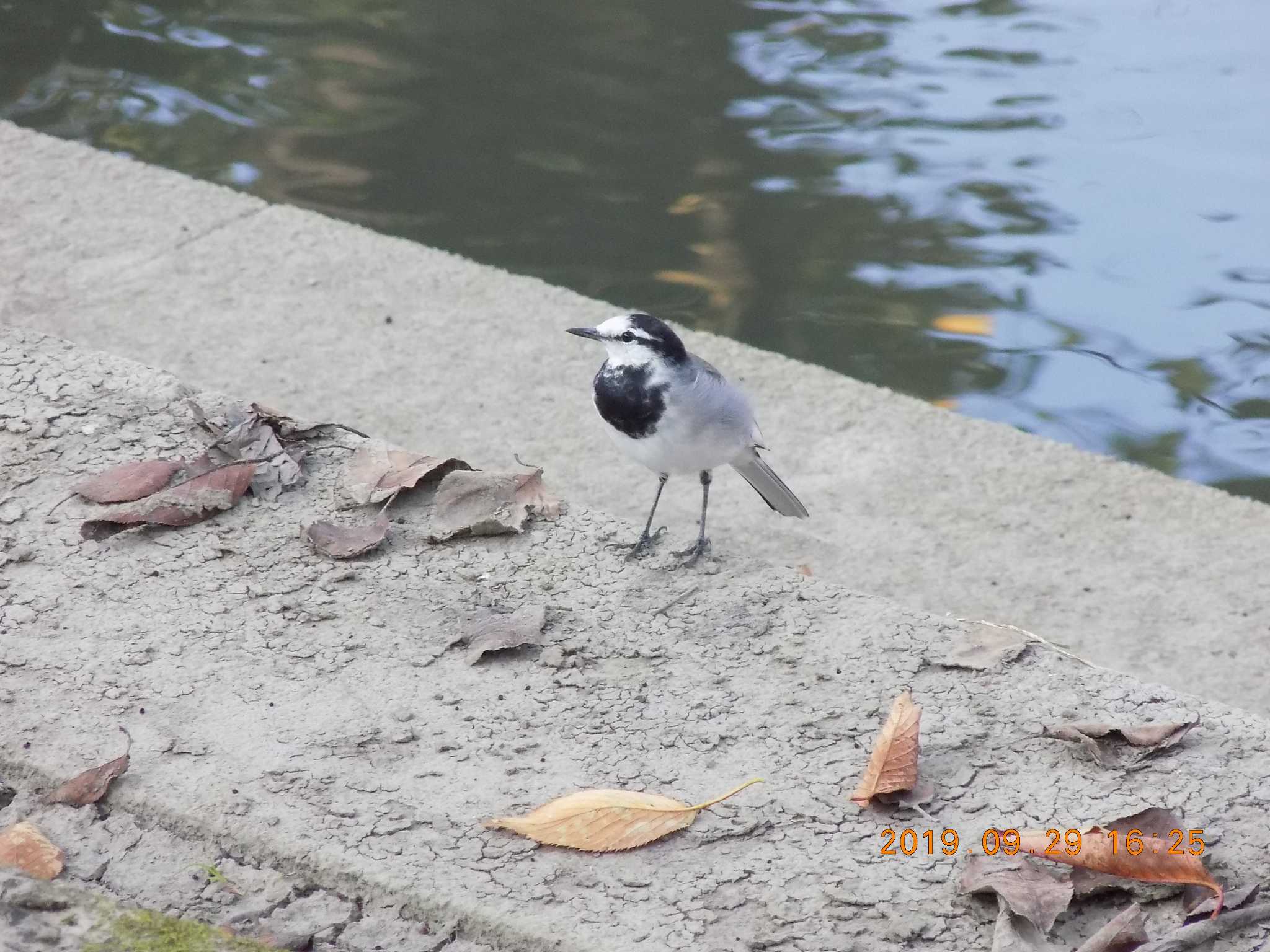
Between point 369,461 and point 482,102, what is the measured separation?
4078 mm

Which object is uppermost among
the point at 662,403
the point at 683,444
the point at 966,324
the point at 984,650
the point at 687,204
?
the point at 662,403

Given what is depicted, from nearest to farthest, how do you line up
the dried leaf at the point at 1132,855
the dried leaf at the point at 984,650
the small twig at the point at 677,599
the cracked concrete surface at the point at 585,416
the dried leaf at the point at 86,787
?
the dried leaf at the point at 1132,855 < the dried leaf at the point at 86,787 < the dried leaf at the point at 984,650 < the small twig at the point at 677,599 < the cracked concrete surface at the point at 585,416

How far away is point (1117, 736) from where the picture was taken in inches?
110

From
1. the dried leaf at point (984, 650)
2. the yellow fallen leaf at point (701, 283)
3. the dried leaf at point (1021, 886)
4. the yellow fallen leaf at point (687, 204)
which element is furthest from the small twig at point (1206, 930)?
the yellow fallen leaf at point (687, 204)

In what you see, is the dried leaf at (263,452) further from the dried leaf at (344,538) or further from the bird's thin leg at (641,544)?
the bird's thin leg at (641,544)

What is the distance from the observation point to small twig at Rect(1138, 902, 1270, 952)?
90.0 inches

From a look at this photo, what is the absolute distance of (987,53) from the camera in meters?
7.86

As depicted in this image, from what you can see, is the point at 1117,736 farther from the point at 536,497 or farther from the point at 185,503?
the point at 185,503

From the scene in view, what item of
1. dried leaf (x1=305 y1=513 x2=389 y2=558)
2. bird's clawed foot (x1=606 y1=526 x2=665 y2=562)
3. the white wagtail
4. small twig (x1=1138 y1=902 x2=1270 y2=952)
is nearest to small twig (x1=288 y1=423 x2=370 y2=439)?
dried leaf (x1=305 y1=513 x2=389 y2=558)

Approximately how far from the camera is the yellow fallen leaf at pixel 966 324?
570cm

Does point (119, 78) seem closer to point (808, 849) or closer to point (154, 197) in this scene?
point (154, 197)

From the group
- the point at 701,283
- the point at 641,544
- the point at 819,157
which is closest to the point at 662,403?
the point at 641,544

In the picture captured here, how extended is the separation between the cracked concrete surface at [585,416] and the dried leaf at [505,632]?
0.83 meters
